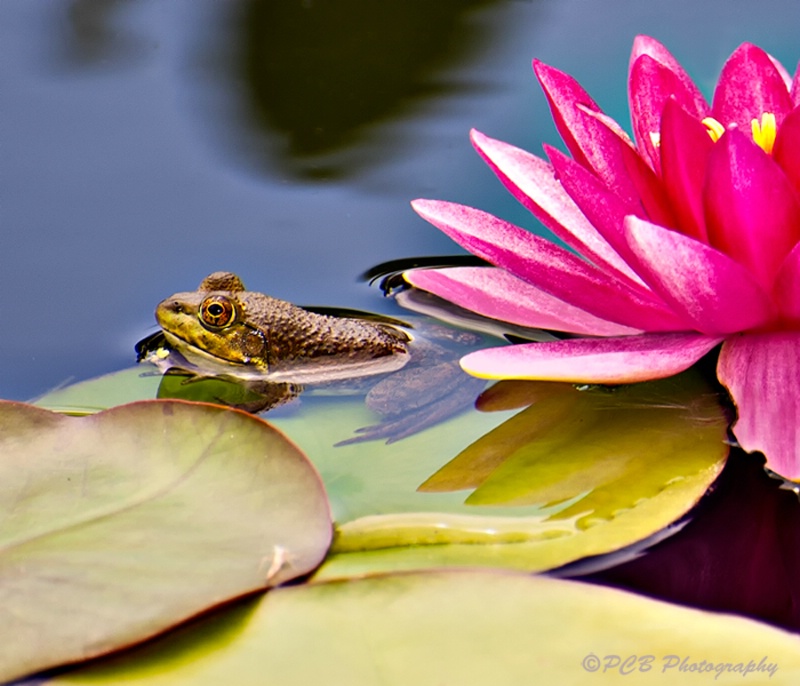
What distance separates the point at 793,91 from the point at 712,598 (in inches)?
41.9

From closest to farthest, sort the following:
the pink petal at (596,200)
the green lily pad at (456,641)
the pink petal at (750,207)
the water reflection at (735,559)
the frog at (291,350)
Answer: the green lily pad at (456,641) < the water reflection at (735,559) < the pink petal at (750,207) < the pink petal at (596,200) < the frog at (291,350)

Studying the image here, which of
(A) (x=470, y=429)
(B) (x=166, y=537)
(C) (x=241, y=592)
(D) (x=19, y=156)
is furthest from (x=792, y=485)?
(D) (x=19, y=156)

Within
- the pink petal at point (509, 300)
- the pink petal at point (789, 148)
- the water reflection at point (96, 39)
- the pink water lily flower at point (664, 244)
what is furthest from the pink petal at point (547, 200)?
the water reflection at point (96, 39)

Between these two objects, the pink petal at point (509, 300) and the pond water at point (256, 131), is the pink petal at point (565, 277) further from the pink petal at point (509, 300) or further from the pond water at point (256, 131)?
the pond water at point (256, 131)

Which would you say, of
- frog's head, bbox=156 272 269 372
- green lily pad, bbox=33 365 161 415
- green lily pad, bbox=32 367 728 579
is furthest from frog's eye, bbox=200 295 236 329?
green lily pad, bbox=32 367 728 579

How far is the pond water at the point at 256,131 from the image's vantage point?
223 centimetres

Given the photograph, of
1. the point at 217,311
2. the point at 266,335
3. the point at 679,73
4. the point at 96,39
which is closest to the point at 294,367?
the point at 266,335

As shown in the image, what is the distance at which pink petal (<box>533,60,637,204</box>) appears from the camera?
164cm

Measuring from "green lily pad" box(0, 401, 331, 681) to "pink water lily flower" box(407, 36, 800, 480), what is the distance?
424mm

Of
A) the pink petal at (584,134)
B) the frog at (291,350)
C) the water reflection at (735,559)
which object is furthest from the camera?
the frog at (291,350)

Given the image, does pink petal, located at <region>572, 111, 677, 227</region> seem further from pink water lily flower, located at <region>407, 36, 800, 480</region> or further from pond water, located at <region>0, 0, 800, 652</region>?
pond water, located at <region>0, 0, 800, 652</region>

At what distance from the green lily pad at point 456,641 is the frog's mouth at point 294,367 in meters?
1.02

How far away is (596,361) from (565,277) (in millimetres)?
195

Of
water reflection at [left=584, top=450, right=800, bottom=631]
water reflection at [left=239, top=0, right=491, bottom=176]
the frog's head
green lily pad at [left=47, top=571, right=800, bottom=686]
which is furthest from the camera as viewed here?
water reflection at [left=239, top=0, right=491, bottom=176]
